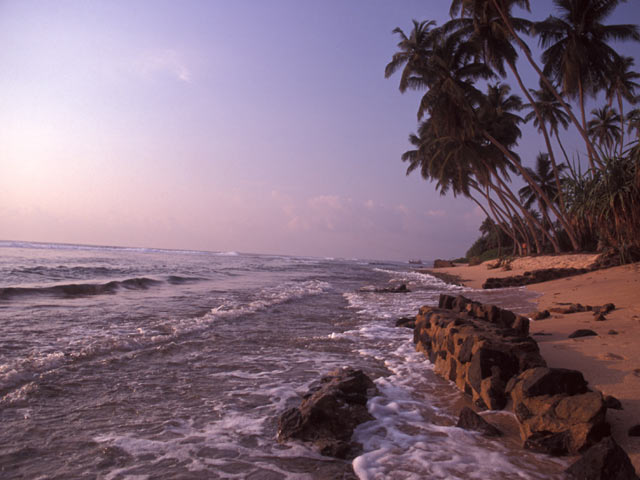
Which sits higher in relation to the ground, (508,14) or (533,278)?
(508,14)

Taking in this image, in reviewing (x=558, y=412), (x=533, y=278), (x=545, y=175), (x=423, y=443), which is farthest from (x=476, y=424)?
(x=545, y=175)

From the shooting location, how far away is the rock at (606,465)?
2225 mm

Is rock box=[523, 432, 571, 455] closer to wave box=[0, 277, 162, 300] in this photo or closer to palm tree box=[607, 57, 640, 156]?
wave box=[0, 277, 162, 300]

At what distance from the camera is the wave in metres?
10.4

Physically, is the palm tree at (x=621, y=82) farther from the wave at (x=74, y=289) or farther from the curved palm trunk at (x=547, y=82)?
the wave at (x=74, y=289)

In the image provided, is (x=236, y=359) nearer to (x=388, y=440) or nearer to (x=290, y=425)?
(x=290, y=425)

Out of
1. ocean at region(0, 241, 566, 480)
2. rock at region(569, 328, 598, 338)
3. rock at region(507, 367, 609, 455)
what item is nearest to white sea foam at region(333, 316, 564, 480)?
ocean at region(0, 241, 566, 480)

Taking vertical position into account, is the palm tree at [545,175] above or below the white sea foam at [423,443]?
above

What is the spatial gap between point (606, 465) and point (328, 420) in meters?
1.90

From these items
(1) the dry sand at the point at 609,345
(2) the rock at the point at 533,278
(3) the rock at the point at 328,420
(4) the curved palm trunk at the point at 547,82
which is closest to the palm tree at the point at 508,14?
(4) the curved palm trunk at the point at 547,82

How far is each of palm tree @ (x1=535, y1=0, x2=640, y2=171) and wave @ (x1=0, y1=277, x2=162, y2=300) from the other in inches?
917

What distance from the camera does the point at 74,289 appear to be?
12.1 metres

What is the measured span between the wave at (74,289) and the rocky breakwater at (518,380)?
1095 cm

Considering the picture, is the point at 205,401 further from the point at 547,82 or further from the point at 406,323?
the point at 547,82
